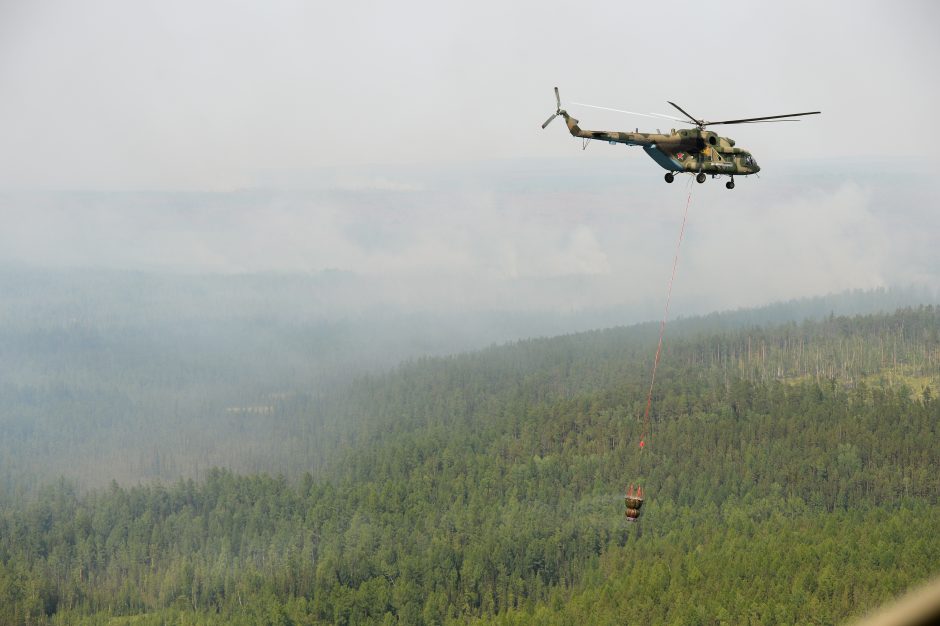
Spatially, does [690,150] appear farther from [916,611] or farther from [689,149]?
[916,611]

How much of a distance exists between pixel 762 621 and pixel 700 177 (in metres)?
107

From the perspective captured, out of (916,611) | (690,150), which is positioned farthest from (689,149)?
(916,611)

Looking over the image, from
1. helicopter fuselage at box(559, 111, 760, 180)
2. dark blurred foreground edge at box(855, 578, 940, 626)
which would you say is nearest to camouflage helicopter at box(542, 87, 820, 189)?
helicopter fuselage at box(559, 111, 760, 180)

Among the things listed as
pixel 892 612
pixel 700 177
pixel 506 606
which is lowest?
pixel 506 606

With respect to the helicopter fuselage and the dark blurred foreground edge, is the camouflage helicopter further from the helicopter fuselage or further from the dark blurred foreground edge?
the dark blurred foreground edge

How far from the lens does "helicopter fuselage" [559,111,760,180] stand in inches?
2530

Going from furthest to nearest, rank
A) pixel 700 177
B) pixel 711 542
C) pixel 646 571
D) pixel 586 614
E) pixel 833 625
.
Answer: pixel 711 542 → pixel 646 571 → pixel 586 614 → pixel 833 625 → pixel 700 177

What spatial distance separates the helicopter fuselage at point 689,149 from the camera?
6425 centimetres

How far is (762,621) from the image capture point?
156125mm

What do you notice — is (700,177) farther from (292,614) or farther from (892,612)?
(292,614)

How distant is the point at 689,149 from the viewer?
222 ft

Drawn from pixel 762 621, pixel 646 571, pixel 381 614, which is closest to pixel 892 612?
pixel 762 621

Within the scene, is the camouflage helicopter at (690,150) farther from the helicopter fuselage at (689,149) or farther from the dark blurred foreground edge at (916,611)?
the dark blurred foreground edge at (916,611)

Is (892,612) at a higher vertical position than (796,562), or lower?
higher
